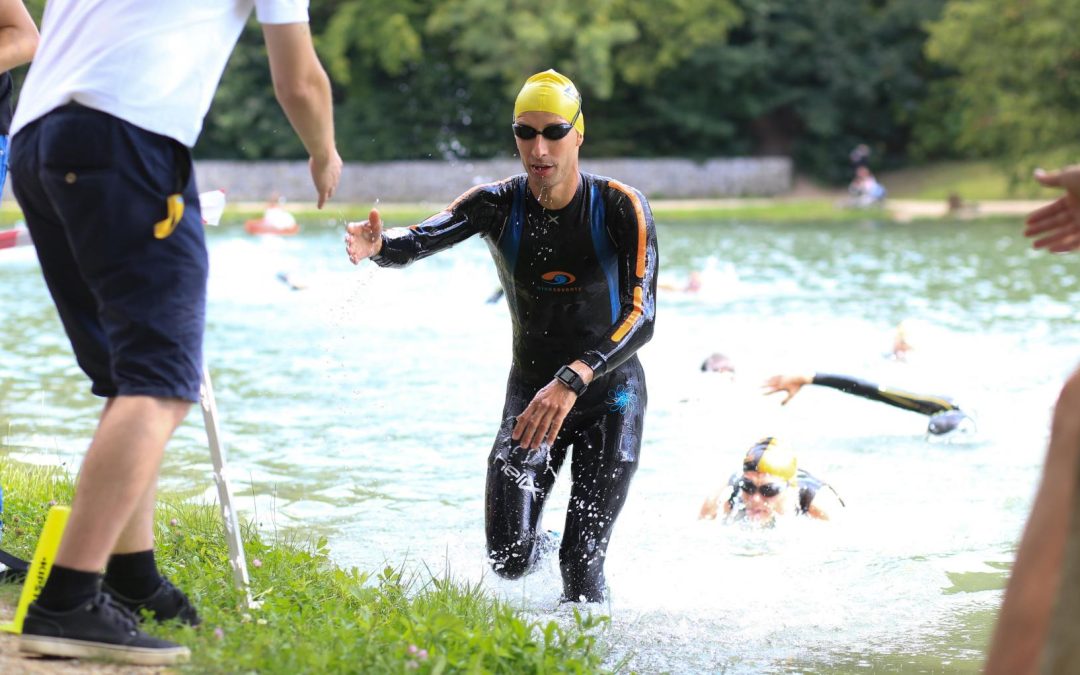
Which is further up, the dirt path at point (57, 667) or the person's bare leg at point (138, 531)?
the person's bare leg at point (138, 531)

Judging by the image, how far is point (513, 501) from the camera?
17.6 feet

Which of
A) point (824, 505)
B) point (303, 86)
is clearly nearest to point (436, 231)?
point (303, 86)

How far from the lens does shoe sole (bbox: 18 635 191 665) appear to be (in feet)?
11.0

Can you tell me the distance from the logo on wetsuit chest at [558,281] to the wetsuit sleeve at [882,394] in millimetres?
3481

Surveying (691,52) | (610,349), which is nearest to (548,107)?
(610,349)

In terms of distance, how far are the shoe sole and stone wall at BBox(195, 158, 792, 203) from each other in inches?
1724

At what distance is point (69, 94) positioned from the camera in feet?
11.0

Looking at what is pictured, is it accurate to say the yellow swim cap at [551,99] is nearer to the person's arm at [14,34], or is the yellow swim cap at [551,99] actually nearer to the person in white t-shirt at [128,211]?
the person's arm at [14,34]

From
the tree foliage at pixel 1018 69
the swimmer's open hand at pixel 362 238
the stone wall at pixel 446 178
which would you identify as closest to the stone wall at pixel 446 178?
the stone wall at pixel 446 178

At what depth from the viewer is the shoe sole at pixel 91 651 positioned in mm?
3344

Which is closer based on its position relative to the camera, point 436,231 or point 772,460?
point 436,231

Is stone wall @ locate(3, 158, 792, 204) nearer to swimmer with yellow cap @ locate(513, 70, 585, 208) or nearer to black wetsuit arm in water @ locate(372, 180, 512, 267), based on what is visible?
black wetsuit arm in water @ locate(372, 180, 512, 267)

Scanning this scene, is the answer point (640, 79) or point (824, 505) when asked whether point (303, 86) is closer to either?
point (824, 505)

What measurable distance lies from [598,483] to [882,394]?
4.00 meters
